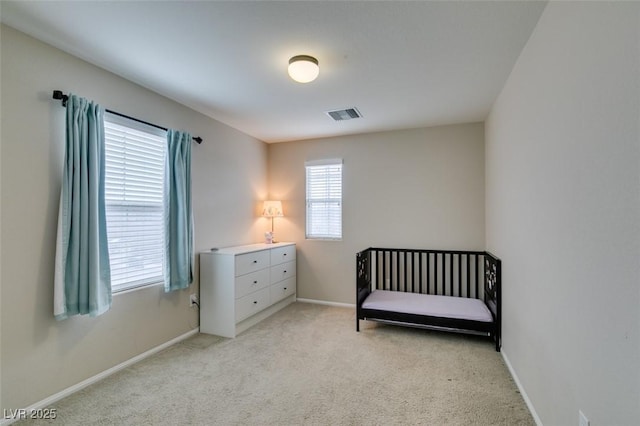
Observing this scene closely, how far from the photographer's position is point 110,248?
2406 mm

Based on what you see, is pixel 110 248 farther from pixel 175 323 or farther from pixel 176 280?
pixel 175 323

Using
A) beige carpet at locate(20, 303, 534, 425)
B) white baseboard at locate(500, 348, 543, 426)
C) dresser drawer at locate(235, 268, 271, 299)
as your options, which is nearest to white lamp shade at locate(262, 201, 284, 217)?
dresser drawer at locate(235, 268, 271, 299)

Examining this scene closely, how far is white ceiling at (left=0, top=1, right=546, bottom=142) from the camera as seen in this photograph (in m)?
1.70

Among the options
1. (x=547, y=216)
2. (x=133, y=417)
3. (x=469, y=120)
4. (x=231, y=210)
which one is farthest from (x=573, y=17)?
(x=231, y=210)

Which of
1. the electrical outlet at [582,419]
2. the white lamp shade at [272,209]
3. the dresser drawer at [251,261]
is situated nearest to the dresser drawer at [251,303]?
the dresser drawer at [251,261]

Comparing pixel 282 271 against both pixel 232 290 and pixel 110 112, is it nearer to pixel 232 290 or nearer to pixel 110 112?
pixel 232 290

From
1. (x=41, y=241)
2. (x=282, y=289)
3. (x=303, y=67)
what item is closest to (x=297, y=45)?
(x=303, y=67)

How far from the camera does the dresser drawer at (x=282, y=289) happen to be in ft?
12.7

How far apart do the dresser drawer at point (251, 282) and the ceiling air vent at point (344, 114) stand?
2.09m

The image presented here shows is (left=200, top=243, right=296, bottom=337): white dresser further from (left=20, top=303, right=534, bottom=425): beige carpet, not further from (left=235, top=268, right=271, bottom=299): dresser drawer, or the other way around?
(left=20, top=303, right=534, bottom=425): beige carpet

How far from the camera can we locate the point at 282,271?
412 centimetres

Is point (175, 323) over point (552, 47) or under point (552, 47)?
under

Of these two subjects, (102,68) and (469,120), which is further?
(469,120)

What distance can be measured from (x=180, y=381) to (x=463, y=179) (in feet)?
12.2
